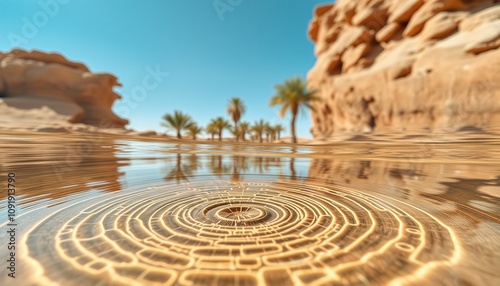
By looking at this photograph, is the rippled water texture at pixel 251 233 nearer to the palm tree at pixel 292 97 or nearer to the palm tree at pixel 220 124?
the palm tree at pixel 292 97

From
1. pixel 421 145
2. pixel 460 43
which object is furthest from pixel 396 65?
pixel 421 145

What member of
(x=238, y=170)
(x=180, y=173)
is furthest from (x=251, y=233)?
(x=238, y=170)

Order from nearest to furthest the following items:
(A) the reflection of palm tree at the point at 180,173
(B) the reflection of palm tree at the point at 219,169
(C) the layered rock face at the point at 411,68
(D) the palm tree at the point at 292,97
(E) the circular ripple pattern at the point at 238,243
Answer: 1. (E) the circular ripple pattern at the point at 238,243
2. (A) the reflection of palm tree at the point at 180,173
3. (B) the reflection of palm tree at the point at 219,169
4. (C) the layered rock face at the point at 411,68
5. (D) the palm tree at the point at 292,97

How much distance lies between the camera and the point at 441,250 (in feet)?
5.21

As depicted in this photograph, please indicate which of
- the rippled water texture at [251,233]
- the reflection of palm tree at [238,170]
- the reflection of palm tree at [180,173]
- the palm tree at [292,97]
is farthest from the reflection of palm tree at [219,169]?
the palm tree at [292,97]

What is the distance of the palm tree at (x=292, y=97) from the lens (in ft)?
60.9

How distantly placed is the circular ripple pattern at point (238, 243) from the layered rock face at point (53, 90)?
3015 cm

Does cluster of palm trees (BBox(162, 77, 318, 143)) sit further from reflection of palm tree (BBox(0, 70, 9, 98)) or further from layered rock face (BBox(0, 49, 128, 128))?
reflection of palm tree (BBox(0, 70, 9, 98))

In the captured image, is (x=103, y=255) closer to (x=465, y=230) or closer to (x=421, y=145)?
(x=465, y=230)

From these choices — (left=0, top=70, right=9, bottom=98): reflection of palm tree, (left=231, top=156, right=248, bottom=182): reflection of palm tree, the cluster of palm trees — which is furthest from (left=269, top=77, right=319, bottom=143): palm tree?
(left=0, top=70, right=9, bottom=98): reflection of palm tree

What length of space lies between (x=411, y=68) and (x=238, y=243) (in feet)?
63.8

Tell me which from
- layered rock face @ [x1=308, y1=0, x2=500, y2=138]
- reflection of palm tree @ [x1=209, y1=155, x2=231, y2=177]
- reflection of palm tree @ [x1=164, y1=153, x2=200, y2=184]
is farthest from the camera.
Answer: layered rock face @ [x1=308, y1=0, x2=500, y2=138]

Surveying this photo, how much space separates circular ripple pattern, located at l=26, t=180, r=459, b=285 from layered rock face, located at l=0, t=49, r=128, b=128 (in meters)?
30.1

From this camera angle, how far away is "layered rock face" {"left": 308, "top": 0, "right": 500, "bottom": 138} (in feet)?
35.4
